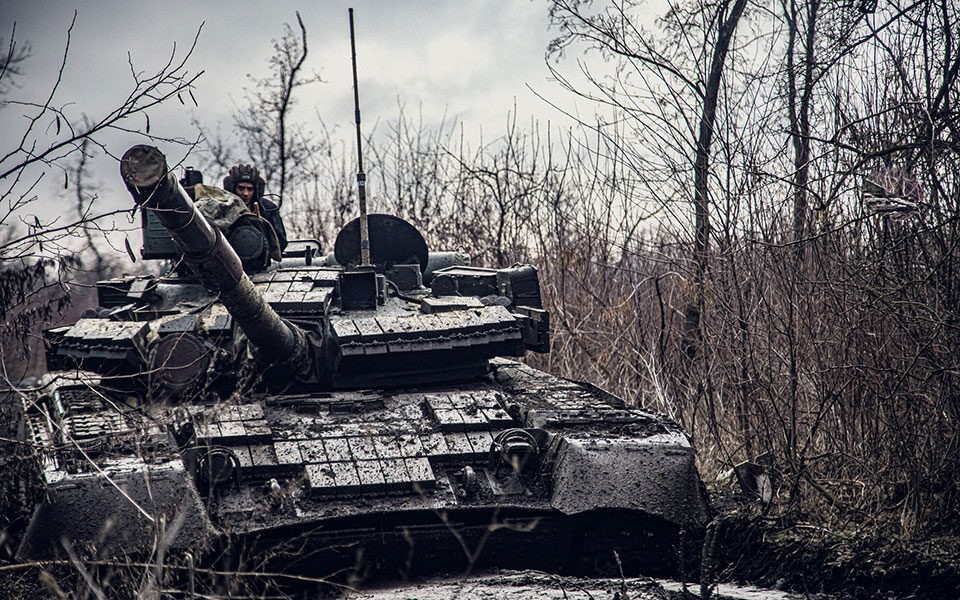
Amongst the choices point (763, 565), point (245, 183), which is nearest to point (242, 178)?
point (245, 183)

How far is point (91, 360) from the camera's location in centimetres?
715

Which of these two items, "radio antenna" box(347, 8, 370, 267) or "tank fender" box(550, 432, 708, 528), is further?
"radio antenna" box(347, 8, 370, 267)

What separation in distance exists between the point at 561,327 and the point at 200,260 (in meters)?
8.20

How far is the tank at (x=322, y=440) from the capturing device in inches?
221

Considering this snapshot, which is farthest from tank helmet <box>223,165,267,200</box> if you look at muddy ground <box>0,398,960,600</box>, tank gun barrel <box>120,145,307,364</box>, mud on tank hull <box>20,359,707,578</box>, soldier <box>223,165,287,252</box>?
muddy ground <box>0,398,960,600</box>

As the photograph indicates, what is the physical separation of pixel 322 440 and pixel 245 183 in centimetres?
342

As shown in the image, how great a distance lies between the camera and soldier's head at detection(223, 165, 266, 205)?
29.6 feet

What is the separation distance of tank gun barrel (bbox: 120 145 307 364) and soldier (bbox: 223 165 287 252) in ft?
6.96

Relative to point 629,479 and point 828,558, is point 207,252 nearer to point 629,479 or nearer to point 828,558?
point 629,479

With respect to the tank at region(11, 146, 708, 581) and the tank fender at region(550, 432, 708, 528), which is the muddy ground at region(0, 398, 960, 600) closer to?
the tank at region(11, 146, 708, 581)

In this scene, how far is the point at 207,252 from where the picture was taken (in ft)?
19.5

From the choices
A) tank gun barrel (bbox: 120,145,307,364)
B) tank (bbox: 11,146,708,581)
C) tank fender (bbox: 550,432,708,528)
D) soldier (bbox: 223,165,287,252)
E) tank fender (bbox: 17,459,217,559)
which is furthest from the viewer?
soldier (bbox: 223,165,287,252)

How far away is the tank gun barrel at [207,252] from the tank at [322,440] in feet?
0.04

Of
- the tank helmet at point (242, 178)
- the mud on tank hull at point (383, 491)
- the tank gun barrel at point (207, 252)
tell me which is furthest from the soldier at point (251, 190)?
the mud on tank hull at point (383, 491)
